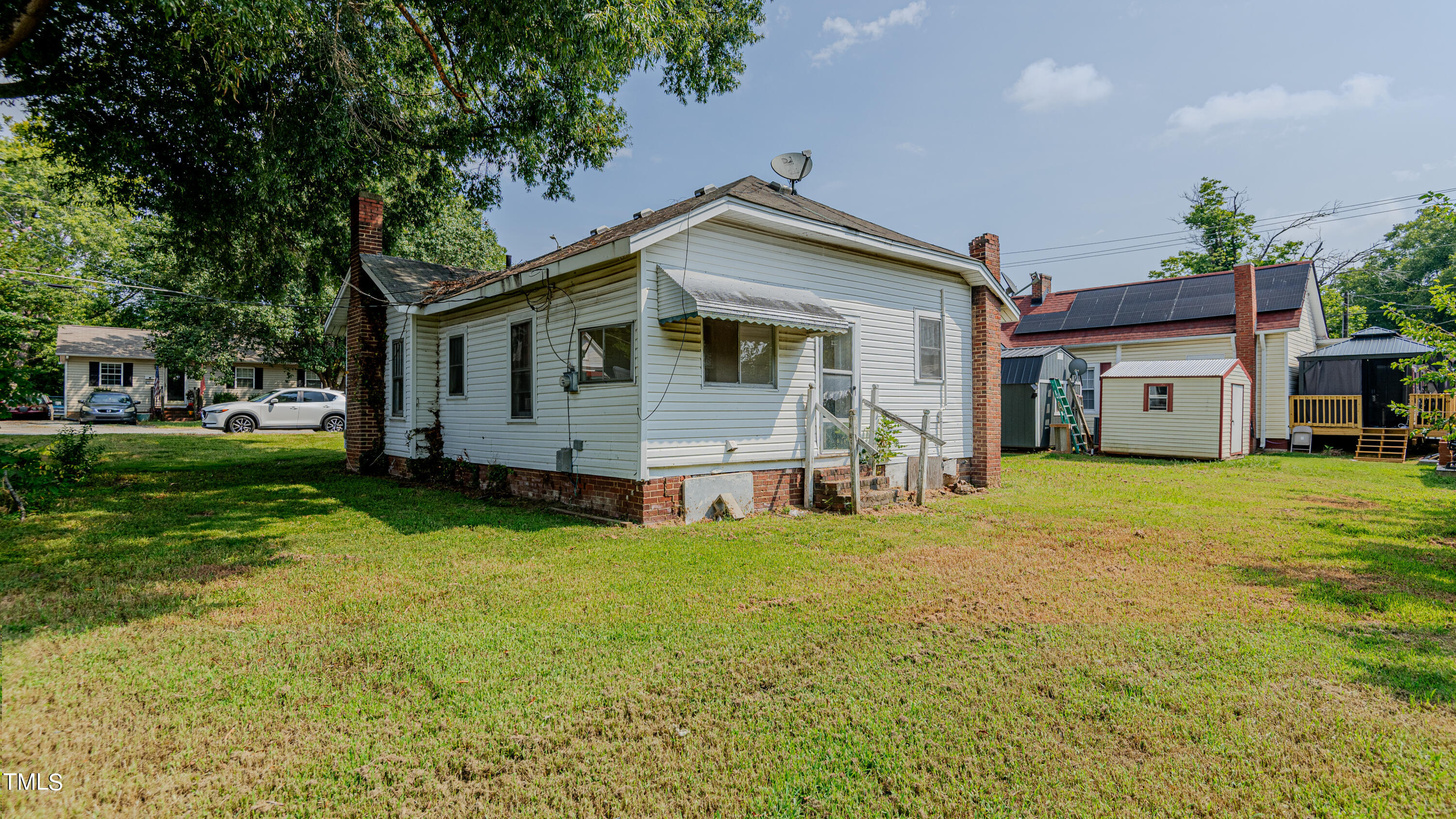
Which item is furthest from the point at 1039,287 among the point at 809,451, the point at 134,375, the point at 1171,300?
the point at 134,375

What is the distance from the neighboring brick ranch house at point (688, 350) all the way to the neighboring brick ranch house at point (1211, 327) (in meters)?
11.6

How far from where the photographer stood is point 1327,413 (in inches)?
748

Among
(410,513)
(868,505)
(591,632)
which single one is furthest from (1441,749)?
(410,513)

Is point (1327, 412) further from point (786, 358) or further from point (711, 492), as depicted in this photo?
point (711, 492)

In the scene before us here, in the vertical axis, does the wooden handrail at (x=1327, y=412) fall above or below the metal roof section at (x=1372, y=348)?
below

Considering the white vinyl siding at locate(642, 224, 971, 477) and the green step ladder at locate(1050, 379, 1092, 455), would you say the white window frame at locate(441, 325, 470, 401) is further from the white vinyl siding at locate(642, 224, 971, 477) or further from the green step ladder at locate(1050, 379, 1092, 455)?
the green step ladder at locate(1050, 379, 1092, 455)

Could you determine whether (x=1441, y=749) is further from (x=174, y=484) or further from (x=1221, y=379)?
(x=1221, y=379)

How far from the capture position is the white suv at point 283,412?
74.7 ft

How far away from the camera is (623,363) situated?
26.8 ft

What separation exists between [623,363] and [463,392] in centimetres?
478

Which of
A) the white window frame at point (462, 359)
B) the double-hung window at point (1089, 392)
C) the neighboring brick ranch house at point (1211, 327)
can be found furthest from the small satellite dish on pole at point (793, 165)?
the double-hung window at point (1089, 392)

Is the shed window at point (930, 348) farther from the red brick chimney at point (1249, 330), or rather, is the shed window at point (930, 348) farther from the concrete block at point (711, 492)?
the red brick chimney at point (1249, 330)

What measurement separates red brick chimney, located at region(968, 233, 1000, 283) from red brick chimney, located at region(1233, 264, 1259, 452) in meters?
13.2

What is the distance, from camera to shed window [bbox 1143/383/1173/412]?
17.3 meters
